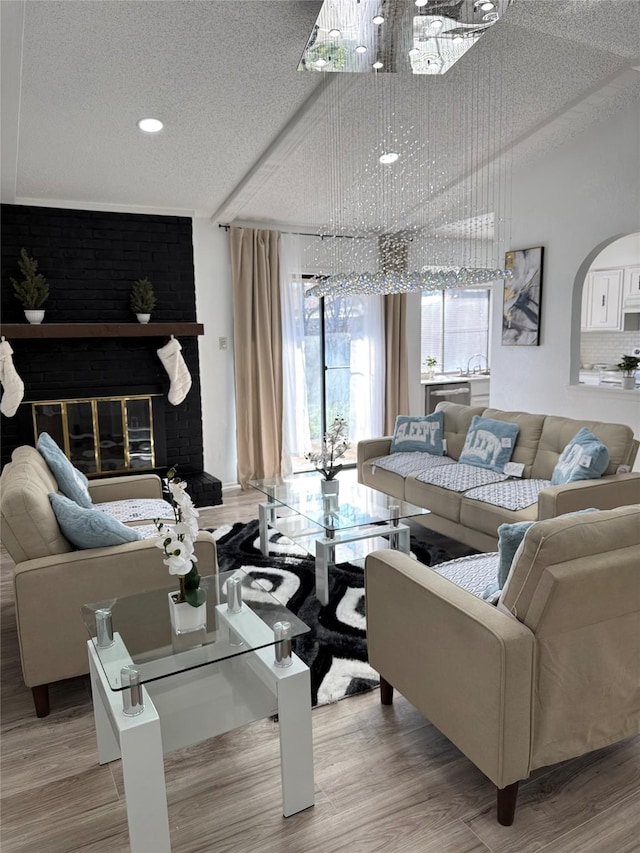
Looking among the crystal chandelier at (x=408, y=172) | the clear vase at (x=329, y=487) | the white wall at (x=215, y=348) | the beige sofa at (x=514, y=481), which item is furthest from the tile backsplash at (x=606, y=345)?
the clear vase at (x=329, y=487)

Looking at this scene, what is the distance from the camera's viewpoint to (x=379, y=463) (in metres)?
4.71

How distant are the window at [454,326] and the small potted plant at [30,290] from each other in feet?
16.6

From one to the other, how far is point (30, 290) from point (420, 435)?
3258 mm

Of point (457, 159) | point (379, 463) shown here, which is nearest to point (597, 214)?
point (457, 159)

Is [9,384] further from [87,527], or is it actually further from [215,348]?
[87,527]

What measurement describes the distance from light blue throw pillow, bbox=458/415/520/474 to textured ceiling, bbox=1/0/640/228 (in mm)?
2112

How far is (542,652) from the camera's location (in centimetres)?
165

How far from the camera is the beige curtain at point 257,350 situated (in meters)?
5.55

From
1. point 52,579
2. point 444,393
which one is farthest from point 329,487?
point 444,393

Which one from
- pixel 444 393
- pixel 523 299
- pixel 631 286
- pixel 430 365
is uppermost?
pixel 631 286

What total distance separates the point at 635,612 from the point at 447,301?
688 centimetres

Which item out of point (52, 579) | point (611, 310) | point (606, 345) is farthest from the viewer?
point (606, 345)

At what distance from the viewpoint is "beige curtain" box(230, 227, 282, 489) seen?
18.2ft

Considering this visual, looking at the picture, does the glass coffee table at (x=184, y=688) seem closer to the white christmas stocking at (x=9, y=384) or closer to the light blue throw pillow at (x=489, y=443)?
the light blue throw pillow at (x=489, y=443)
